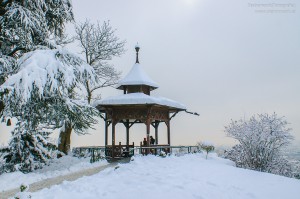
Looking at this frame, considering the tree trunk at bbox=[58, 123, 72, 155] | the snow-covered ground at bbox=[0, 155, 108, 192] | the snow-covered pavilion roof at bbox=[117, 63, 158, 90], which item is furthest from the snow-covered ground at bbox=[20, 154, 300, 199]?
the tree trunk at bbox=[58, 123, 72, 155]

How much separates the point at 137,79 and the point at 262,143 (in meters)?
8.98

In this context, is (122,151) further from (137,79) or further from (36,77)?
(36,77)

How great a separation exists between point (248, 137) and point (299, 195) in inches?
266

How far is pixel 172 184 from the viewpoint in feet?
35.0

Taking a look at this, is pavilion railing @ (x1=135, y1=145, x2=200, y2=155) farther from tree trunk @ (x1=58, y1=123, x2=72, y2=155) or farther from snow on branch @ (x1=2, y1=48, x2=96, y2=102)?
snow on branch @ (x1=2, y1=48, x2=96, y2=102)

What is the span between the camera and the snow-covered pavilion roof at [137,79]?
68.6 feet

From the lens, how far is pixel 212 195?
1020cm

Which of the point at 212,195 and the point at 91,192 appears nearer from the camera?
the point at 91,192

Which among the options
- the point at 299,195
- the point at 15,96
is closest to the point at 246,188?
the point at 299,195

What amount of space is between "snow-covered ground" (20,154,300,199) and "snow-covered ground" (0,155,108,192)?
3.26m

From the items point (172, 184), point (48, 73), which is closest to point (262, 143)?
point (172, 184)

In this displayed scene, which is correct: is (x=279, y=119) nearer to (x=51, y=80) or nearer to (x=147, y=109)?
(x=147, y=109)

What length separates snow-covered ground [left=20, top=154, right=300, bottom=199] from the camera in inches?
374

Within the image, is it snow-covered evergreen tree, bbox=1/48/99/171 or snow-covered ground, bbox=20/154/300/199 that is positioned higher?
snow-covered evergreen tree, bbox=1/48/99/171
